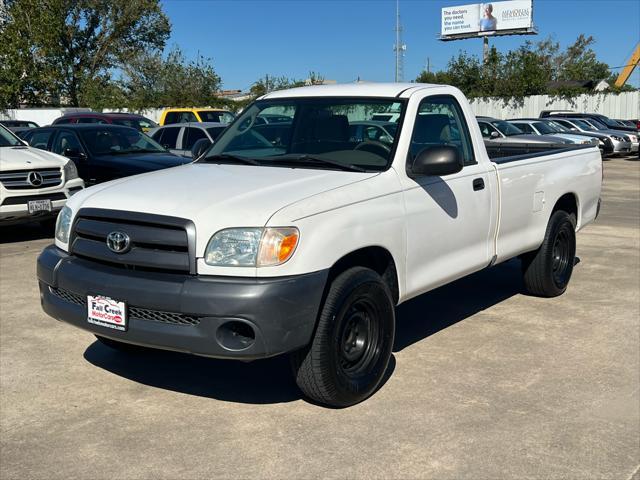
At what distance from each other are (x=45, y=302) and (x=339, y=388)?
1863 millimetres

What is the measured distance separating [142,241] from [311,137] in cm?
166

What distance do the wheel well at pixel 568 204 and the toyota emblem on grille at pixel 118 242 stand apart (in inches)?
170

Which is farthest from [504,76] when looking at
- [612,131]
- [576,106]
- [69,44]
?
[69,44]

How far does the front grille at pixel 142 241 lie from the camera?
158 inches

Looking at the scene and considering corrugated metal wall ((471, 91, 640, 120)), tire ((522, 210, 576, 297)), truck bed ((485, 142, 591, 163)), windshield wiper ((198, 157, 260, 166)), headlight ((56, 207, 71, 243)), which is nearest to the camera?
headlight ((56, 207, 71, 243))

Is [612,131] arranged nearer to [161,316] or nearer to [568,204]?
[568,204]

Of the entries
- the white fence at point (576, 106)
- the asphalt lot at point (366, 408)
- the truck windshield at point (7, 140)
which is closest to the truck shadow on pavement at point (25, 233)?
the truck windshield at point (7, 140)

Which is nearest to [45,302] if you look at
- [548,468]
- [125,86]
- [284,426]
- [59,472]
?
[59,472]

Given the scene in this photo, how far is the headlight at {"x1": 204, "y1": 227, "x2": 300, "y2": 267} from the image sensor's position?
3.92 meters

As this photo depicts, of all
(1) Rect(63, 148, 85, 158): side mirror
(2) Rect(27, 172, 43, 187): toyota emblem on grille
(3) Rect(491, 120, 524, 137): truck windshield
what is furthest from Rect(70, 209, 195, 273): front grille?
(3) Rect(491, 120, 524, 137): truck windshield

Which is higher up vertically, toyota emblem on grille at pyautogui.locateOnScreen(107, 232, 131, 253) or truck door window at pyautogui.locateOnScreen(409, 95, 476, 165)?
truck door window at pyautogui.locateOnScreen(409, 95, 476, 165)

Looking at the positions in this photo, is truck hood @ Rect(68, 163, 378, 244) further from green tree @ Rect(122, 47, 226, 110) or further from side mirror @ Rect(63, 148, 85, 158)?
green tree @ Rect(122, 47, 226, 110)

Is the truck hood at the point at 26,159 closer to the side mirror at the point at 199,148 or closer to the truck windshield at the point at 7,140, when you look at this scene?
the truck windshield at the point at 7,140

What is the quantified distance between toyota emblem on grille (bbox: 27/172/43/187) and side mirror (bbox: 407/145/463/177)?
693 cm
